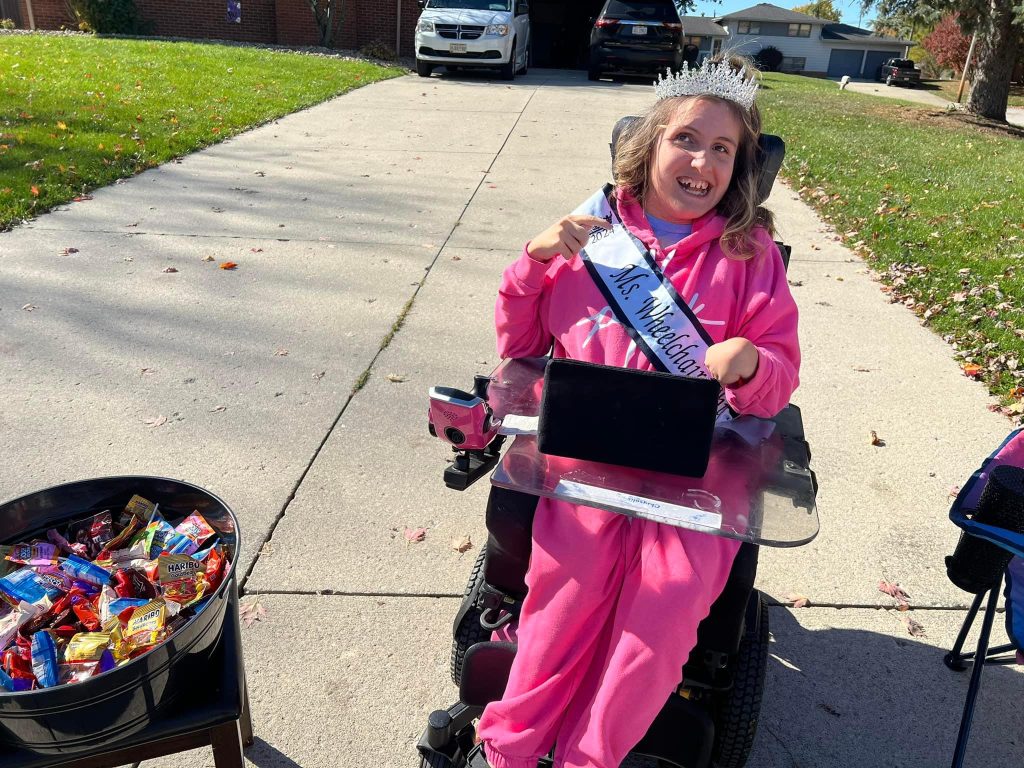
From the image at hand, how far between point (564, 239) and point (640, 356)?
1.22 feet

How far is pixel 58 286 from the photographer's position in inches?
184

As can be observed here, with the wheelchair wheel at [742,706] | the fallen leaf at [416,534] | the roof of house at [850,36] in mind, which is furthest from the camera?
the roof of house at [850,36]

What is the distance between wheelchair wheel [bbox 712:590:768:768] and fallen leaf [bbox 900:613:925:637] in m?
0.88

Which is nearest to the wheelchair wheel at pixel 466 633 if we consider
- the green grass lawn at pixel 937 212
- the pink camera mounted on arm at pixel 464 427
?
the pink camera mounted on arm at pixel 464 427

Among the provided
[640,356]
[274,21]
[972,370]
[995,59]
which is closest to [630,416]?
[640,356]

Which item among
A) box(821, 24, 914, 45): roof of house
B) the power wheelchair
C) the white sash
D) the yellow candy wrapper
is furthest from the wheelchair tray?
box(821, 24, 914, 45): roof of house

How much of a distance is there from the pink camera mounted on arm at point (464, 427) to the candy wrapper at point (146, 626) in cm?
75

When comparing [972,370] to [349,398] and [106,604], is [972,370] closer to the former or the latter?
[349,398]

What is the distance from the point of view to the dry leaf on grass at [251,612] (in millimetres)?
2463

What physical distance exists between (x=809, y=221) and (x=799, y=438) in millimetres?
5507

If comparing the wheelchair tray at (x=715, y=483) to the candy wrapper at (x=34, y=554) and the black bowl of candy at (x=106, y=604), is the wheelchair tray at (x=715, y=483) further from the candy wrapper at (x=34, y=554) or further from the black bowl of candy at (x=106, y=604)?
the candy wrapper at (x=34, y=554)

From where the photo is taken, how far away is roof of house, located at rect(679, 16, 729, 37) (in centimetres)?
5105

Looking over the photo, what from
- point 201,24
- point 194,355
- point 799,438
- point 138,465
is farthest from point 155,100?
point 201,24

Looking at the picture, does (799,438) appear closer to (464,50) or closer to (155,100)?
(155,100)
